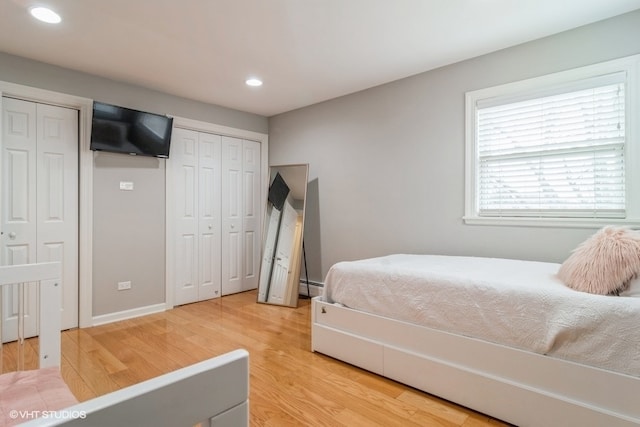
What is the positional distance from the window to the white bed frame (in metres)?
1.26

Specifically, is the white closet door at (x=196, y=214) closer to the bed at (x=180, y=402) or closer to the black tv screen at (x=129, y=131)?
the black tv screen at (x=129, y=131)

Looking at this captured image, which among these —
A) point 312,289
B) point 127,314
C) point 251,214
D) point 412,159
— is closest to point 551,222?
point 412,159

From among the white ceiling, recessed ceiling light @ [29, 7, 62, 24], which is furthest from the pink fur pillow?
recessed ceiling light @ [29, 7, 62, 24]

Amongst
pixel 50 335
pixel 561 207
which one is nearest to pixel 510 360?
pixel 561 207

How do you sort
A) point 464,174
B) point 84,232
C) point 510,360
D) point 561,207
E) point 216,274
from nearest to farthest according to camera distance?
1. point 510,360
2. point 561,207
3. point 464,174
4. point 84,232
5. point 216,274

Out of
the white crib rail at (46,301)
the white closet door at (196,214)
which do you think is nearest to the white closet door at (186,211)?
the white closet door at (196,214)

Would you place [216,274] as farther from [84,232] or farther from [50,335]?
[50,335]

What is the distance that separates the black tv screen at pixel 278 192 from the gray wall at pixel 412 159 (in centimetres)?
34

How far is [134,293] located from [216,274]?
3.22 ft

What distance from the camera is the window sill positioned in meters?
2.23

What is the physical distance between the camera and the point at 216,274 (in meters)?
4.25

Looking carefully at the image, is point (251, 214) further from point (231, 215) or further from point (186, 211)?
point (186, 211)

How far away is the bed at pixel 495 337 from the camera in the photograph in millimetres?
1468

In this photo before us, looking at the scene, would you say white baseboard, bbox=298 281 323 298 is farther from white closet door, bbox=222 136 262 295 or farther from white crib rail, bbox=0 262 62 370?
white crib rail, bbox=0 262 62 370
